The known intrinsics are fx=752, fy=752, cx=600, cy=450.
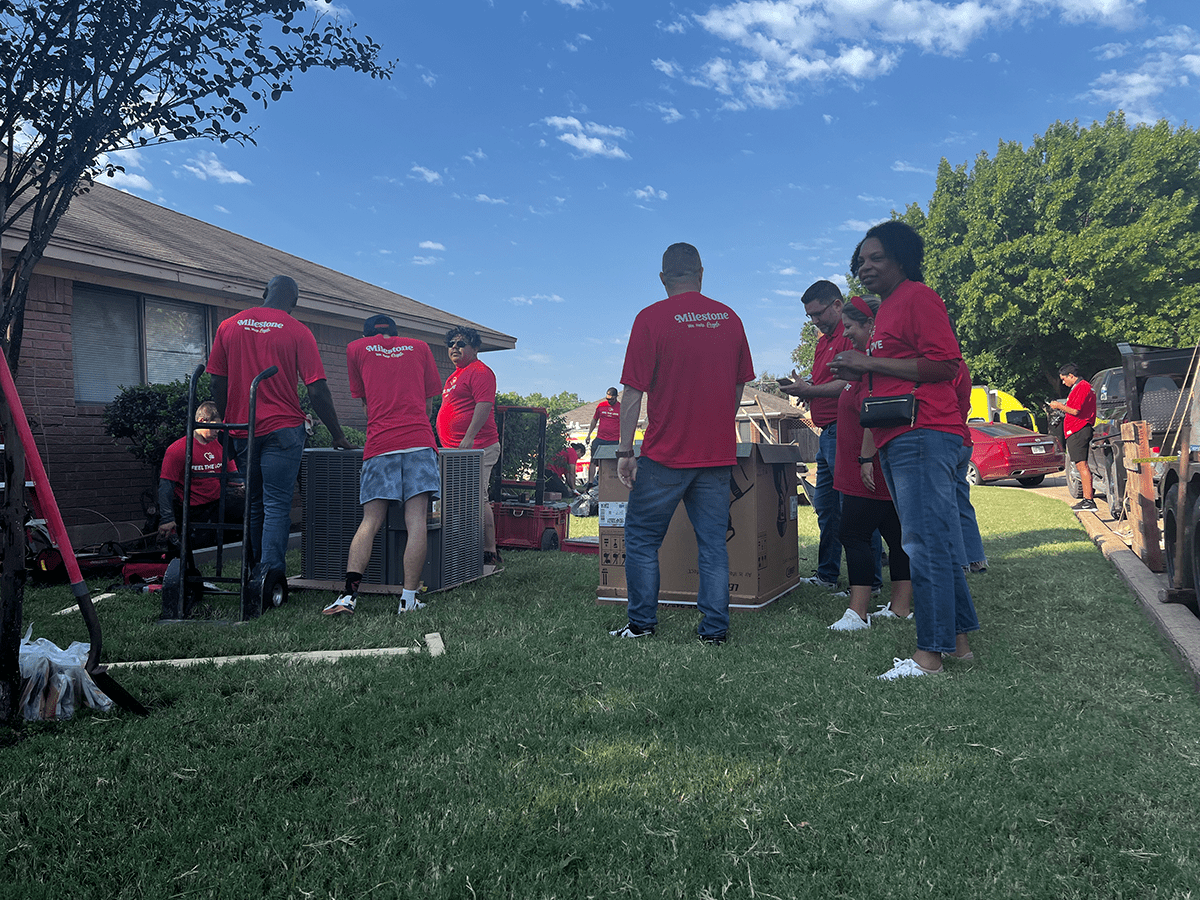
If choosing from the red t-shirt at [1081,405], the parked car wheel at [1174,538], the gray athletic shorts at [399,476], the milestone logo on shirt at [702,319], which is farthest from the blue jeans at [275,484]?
the red t-shirt at [1081,405]

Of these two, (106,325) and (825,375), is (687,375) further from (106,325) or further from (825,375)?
(106,325)

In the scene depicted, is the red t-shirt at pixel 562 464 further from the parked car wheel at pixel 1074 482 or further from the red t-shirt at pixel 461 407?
the parked car wheel at pixel 1074 482

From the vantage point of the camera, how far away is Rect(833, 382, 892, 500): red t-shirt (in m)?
4.48

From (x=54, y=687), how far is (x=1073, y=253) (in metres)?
33.1

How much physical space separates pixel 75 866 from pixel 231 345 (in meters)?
3.62

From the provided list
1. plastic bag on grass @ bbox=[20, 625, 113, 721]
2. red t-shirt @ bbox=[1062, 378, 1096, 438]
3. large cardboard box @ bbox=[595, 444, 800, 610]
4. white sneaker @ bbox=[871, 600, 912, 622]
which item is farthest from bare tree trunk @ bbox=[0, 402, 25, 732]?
red t-shirt @ bbox=[1062, 378, 1096, 438]

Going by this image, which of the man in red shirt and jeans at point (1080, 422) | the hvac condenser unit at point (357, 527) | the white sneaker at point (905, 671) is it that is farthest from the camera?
the man in red shirt and jeans at point (1080, 422)

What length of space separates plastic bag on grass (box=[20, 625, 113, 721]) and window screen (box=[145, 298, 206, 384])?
291 inches

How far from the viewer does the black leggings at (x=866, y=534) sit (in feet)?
14.3

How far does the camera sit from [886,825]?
2045 millimetres

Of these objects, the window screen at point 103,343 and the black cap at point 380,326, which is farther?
the window screen at point 103,343

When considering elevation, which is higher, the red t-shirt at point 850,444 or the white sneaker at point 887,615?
the red t-shirt at point 850,444

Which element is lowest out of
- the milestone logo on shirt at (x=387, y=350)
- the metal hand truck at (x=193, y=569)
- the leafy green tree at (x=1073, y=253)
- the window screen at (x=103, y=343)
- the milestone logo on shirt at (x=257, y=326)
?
the metal hand truck at (x=193, y=569)

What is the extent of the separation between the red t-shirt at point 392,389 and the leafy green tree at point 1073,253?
29.0 metres
